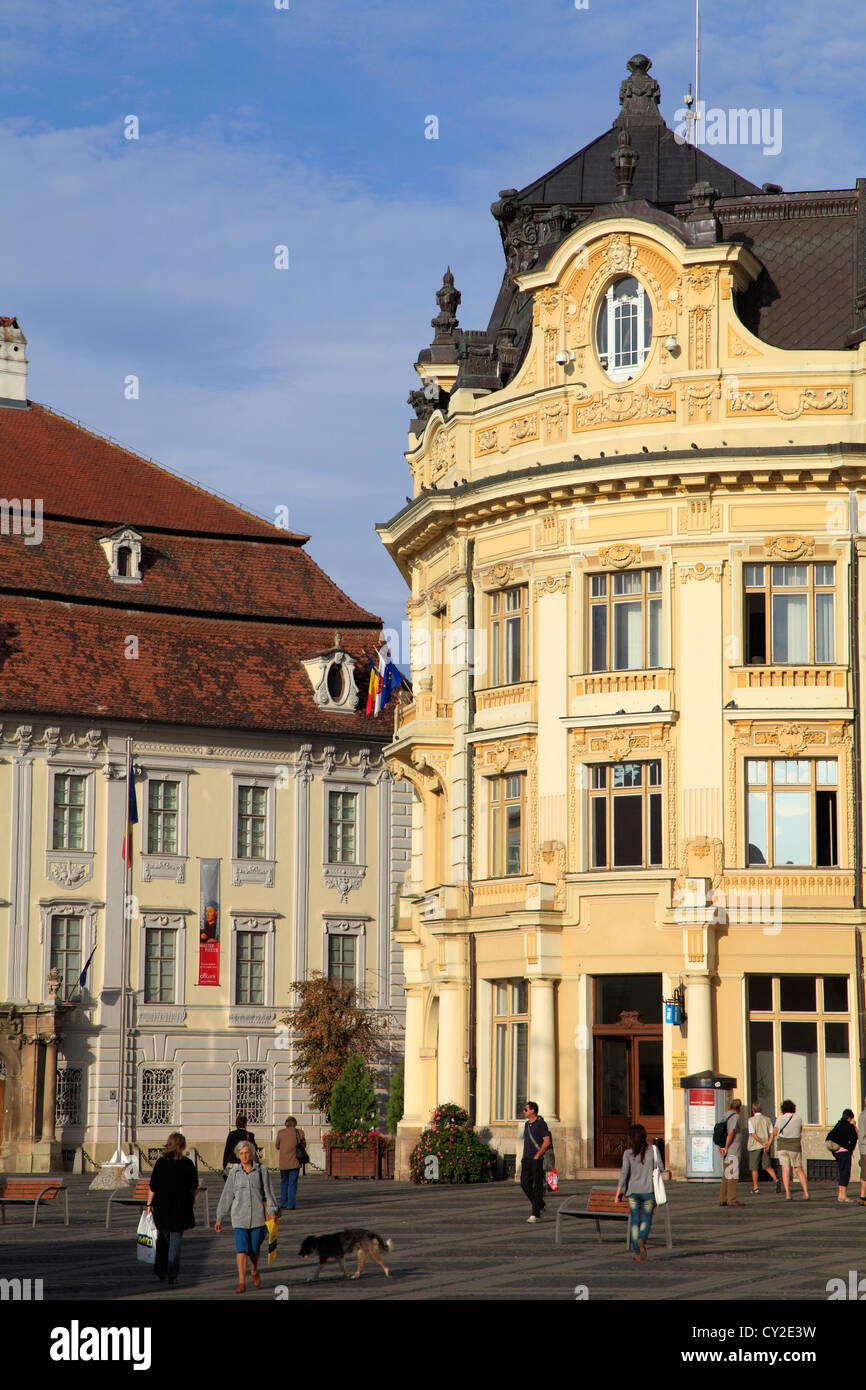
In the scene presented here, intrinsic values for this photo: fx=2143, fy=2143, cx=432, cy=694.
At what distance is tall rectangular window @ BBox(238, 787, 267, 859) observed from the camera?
2275 inches

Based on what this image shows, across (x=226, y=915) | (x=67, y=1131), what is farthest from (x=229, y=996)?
(x=67, y=1131)

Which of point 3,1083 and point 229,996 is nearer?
point 3,1083

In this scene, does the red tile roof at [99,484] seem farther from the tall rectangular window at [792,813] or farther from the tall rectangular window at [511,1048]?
the tall rectangular window at [792,813]

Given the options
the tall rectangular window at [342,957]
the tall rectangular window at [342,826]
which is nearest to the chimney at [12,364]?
the tall rectangular window at [342,826]

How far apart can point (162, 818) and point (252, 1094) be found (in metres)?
7.64

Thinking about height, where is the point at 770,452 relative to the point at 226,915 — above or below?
above

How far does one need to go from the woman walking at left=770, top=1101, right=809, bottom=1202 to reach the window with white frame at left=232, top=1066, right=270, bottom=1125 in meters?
22.6

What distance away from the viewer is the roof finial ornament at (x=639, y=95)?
156ft

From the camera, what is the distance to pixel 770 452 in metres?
39.9

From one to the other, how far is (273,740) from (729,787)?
2076cm

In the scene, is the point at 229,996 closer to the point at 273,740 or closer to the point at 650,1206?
the point at 273,740

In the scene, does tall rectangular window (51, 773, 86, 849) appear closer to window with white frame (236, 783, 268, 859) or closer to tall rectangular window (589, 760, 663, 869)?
window with white frame (236, 783, 268, 859)

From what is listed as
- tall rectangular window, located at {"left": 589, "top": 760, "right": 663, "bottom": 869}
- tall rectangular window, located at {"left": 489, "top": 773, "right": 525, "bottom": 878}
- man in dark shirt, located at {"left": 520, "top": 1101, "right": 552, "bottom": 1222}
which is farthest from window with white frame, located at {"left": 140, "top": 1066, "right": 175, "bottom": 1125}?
man in dark shirt, located at {"left": 520, "top": 1101, "right": 552, "bottom": 1222}

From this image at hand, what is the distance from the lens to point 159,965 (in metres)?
55.8
